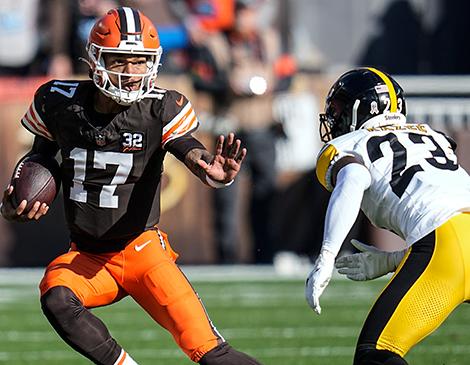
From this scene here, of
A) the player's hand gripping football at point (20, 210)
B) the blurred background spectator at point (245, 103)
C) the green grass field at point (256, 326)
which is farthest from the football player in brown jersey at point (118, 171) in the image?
the blurred background spectator at point (245, 103)

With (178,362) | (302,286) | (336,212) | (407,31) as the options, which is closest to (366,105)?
(336,212)

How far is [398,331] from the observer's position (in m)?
2.65

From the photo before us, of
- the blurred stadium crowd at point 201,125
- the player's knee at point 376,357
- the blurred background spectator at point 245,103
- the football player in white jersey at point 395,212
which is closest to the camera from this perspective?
the player's knee at point 376,357

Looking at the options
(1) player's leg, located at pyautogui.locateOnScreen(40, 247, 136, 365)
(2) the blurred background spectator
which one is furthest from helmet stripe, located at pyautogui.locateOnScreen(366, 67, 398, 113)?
(2) the blurred background spectator

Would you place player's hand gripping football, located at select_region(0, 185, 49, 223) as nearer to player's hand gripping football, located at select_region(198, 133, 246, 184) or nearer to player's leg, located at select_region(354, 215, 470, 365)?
player's hand gripping football, located at select_region(198, 133, 246, 184)

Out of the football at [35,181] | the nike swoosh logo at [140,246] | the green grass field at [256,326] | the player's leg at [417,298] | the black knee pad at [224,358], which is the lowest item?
the green grass field at [256,326]

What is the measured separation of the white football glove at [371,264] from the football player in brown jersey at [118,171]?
626mm

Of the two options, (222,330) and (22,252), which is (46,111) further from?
(22,252)

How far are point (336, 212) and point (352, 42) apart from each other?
757cm

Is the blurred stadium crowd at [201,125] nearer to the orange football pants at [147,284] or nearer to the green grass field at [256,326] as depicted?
the green grass field at [256,326]

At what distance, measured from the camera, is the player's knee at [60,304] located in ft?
10.1

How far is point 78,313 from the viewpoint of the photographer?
10.2ft

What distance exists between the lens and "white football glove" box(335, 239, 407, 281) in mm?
A: 3105

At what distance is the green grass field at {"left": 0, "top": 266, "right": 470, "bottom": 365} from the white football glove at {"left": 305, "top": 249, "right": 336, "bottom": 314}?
59.4 inches
